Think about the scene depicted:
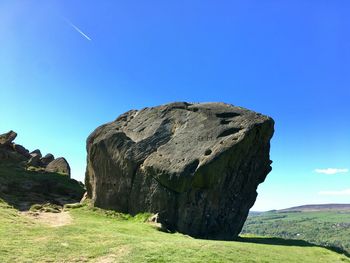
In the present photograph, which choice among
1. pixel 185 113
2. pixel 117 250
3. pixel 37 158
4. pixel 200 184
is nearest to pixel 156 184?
pixel 200 184

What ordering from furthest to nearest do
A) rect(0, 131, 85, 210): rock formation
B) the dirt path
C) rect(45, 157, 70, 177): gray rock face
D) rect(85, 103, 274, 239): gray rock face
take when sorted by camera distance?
rect(45, 157, 70, 177): gray rock face → rect(0, 131, 85, 210): rock formation → rect(85, 103, 274, 239): gray rock face → the dirt path

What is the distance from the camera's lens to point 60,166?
8506cm

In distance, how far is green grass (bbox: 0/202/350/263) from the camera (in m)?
23.8

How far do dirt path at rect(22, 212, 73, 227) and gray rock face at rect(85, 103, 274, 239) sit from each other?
591 cm

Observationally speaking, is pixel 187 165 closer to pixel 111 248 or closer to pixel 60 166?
pixel 111 248

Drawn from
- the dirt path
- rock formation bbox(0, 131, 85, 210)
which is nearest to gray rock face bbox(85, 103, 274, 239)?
the dirt path

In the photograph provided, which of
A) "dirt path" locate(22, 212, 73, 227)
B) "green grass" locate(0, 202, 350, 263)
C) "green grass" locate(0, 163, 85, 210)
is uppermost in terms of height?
"green grass" locate(0, 163, 85, 210)

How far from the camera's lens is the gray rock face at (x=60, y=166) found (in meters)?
83.4

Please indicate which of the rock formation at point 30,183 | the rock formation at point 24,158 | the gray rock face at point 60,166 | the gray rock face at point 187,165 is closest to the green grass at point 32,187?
the rock formation at point 30,183

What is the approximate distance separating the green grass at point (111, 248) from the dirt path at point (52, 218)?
5.22ft

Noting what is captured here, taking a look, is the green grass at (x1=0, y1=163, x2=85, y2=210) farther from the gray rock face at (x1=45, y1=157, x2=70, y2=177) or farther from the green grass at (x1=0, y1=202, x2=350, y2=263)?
the green grass at (x1=0, y1=202, x2=350, y2=263)

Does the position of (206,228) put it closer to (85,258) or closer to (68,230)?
(68,230)

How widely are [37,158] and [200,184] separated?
56.4 metres

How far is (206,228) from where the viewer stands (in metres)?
39.5
